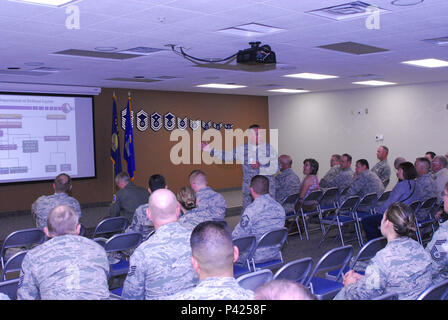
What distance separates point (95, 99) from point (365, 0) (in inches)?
321

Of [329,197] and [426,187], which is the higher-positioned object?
[426,187]

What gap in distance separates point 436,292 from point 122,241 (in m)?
2.80

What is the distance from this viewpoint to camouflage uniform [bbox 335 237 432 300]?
289 cm

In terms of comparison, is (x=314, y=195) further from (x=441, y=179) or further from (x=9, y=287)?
(x=9, y=287)

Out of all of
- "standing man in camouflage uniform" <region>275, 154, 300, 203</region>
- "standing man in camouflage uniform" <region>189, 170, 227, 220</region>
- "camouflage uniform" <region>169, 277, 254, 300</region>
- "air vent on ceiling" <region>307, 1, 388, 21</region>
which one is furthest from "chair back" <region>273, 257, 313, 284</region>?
"standing man in camouflage uniform" <region>275, 154, 300, 203</region>

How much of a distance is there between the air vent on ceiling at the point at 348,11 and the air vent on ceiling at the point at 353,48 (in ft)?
5.02

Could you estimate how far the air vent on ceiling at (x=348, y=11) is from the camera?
4.55m

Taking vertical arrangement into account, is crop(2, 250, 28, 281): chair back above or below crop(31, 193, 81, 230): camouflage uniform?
below

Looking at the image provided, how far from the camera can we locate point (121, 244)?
458 centimetres

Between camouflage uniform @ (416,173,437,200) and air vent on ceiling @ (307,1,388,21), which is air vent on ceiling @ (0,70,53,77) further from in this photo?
camouflage uniform @ (416,173,437,200)

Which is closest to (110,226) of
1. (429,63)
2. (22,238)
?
(22,238)

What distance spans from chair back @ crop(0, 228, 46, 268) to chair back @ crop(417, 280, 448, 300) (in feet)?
12.5

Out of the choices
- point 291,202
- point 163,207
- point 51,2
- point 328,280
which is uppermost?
point 51,2

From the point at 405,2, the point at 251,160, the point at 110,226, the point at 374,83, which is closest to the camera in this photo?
the point at 405,2
